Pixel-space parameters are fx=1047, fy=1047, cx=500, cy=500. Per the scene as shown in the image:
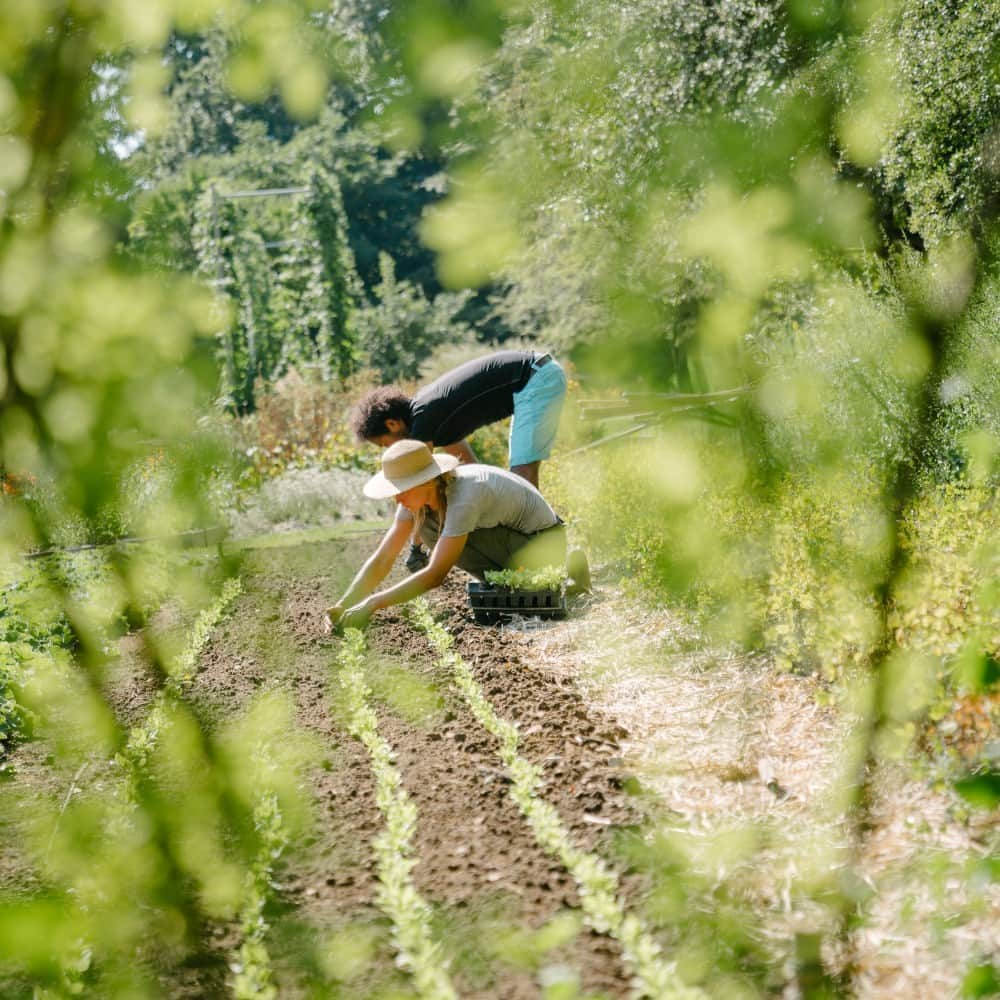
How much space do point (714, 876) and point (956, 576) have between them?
1.15 metres

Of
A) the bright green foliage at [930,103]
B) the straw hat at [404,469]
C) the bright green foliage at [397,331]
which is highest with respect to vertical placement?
the bright green foliage at [397,331]

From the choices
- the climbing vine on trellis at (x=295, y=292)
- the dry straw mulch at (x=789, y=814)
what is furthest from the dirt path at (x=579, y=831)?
the climbing vine on trellis at (x=295, y=292)

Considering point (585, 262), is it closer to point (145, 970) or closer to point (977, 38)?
point (977, 38)

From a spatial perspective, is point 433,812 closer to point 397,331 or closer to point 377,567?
point 377,567

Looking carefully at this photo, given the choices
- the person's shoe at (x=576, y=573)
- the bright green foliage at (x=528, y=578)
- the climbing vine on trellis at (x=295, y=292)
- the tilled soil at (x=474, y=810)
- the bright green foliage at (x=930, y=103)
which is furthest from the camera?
the climbing vine on trellis at (x=295, y=292)

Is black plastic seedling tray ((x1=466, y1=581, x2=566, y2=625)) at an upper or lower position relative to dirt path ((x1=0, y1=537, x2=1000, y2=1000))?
upper

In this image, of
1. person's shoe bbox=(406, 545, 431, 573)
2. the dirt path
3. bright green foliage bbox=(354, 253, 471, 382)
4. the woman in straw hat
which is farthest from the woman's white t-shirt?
bright green foliage bbox=(354, 253, 471, 382)

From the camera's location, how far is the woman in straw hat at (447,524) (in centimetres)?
450

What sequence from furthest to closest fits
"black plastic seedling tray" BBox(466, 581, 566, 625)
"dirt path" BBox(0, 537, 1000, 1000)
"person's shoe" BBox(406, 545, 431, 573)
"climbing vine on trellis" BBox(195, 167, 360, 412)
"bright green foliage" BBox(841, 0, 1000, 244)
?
"climbing vine on trellis" BBox(195, 167, 360, 412) < "person's shoe" BBox(406, 545, 431, 573) < "black plastic seedling tray" BBox(466, 581, 566, 625) < "bright green foliage" BBox(841, 0, 1000, 244) < "dirt path" BBox(0, 537, 1000, 1000)

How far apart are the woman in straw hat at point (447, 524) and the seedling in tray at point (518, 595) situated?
145mm

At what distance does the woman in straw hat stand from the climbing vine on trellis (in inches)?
485

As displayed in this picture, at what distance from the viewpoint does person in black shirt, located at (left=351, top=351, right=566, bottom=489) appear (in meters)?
5.75

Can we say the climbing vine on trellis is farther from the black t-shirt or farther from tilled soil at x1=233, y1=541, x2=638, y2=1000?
tilled soil at x1=233, y1=541, x2=638, y2=1000

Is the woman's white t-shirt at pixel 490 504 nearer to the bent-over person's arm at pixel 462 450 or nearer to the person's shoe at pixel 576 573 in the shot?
the person's shoe at pixel 576 573
